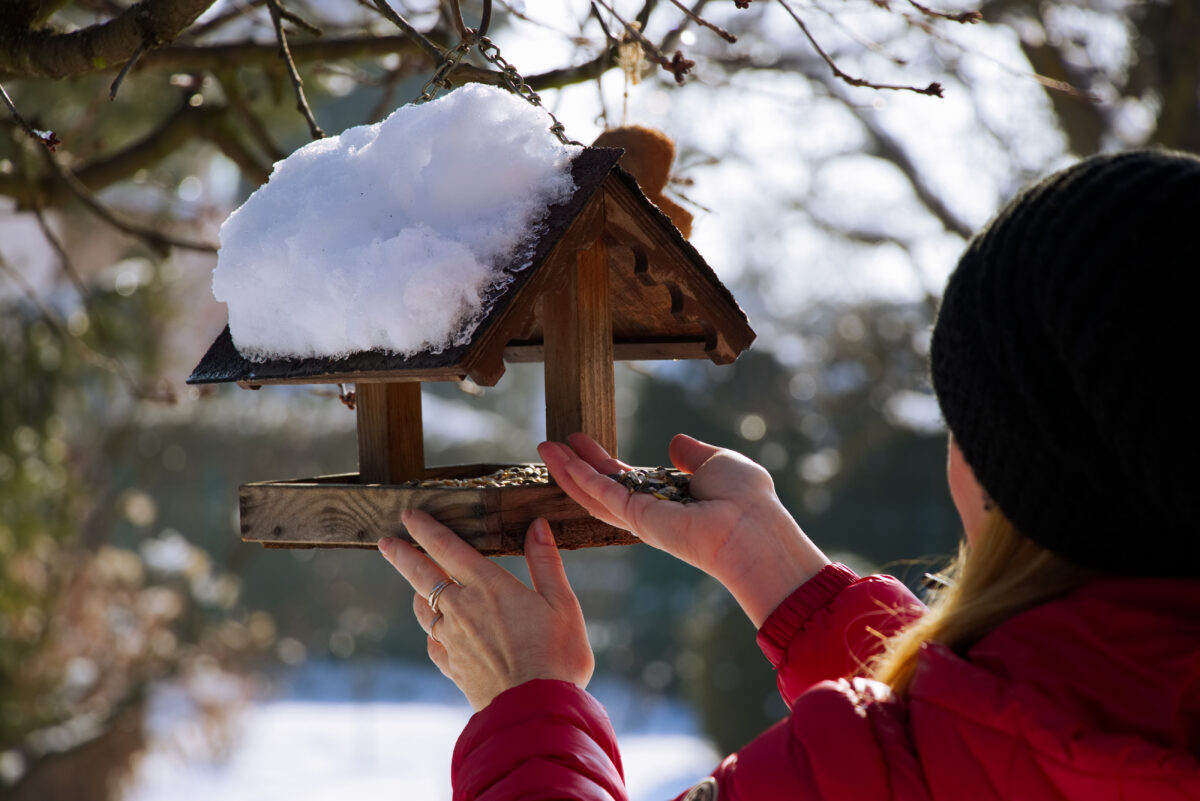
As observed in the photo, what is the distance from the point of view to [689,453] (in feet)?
4.61

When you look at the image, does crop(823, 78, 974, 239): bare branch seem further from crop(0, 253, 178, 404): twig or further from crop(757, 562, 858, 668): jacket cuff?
crop(757, 562, 858, 668): jacket cuff

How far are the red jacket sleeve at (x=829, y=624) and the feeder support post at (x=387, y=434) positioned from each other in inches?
21.1

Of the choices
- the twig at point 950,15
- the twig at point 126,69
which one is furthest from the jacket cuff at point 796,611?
the twig at point 126,69

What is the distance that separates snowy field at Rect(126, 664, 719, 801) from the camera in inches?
284

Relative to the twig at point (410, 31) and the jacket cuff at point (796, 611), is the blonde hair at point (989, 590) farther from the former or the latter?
the twig at point (410, 31)

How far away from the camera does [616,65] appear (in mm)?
1947

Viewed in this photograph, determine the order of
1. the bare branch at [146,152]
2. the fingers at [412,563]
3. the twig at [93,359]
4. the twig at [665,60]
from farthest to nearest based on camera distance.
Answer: the bare branch at [146,152] < the twig at [93,359] < the twig at [665,60] < the fingers at [412,563]

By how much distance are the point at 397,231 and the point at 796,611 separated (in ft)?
2.22

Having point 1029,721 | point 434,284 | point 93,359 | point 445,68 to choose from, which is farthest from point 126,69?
point 93,359

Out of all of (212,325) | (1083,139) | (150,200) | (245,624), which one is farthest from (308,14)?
(212,325)

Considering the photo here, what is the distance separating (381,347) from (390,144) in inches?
11.4

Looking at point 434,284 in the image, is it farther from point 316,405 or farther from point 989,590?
point 316,405

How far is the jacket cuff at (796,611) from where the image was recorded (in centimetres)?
128

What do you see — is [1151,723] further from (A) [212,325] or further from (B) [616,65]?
(A) [212,325]
